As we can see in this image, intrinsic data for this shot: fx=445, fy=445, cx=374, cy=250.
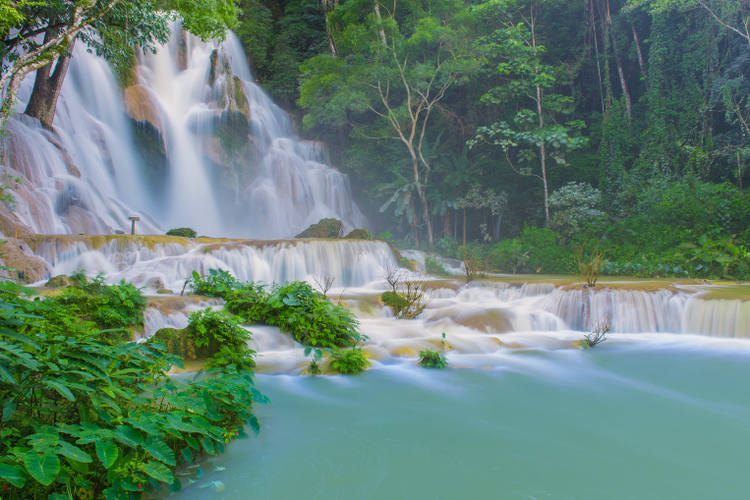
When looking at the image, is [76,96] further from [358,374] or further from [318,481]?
[318,481]

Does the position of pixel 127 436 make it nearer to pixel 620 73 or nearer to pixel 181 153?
pixel 181 153

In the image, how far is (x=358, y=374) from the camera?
Answer: 5.14 metres

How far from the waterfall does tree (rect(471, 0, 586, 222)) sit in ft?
25.2

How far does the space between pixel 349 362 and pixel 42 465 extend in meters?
3.55

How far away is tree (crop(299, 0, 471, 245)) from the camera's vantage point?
53.8 ft

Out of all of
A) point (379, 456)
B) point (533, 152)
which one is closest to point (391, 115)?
point (533, 152)

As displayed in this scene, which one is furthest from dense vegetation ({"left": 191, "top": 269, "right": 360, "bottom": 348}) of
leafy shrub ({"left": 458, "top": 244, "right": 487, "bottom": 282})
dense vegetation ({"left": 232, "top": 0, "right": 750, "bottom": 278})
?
dense vegetation ({"left": 232, "top": 0, "right": 750, "bottom": 278})

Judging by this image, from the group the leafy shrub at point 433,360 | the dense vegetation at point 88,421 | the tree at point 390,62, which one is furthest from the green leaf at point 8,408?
the tree at point 390,62

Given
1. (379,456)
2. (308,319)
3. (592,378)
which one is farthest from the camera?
(308,319)

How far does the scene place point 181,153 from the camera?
18234 mm

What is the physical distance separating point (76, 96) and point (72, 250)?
10.1 m

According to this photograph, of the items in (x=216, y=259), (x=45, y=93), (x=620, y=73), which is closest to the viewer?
(x=216, y=259)

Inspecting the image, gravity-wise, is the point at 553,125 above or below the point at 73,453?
above

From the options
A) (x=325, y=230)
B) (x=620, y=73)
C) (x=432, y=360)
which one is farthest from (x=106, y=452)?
(x=620, y=73)
